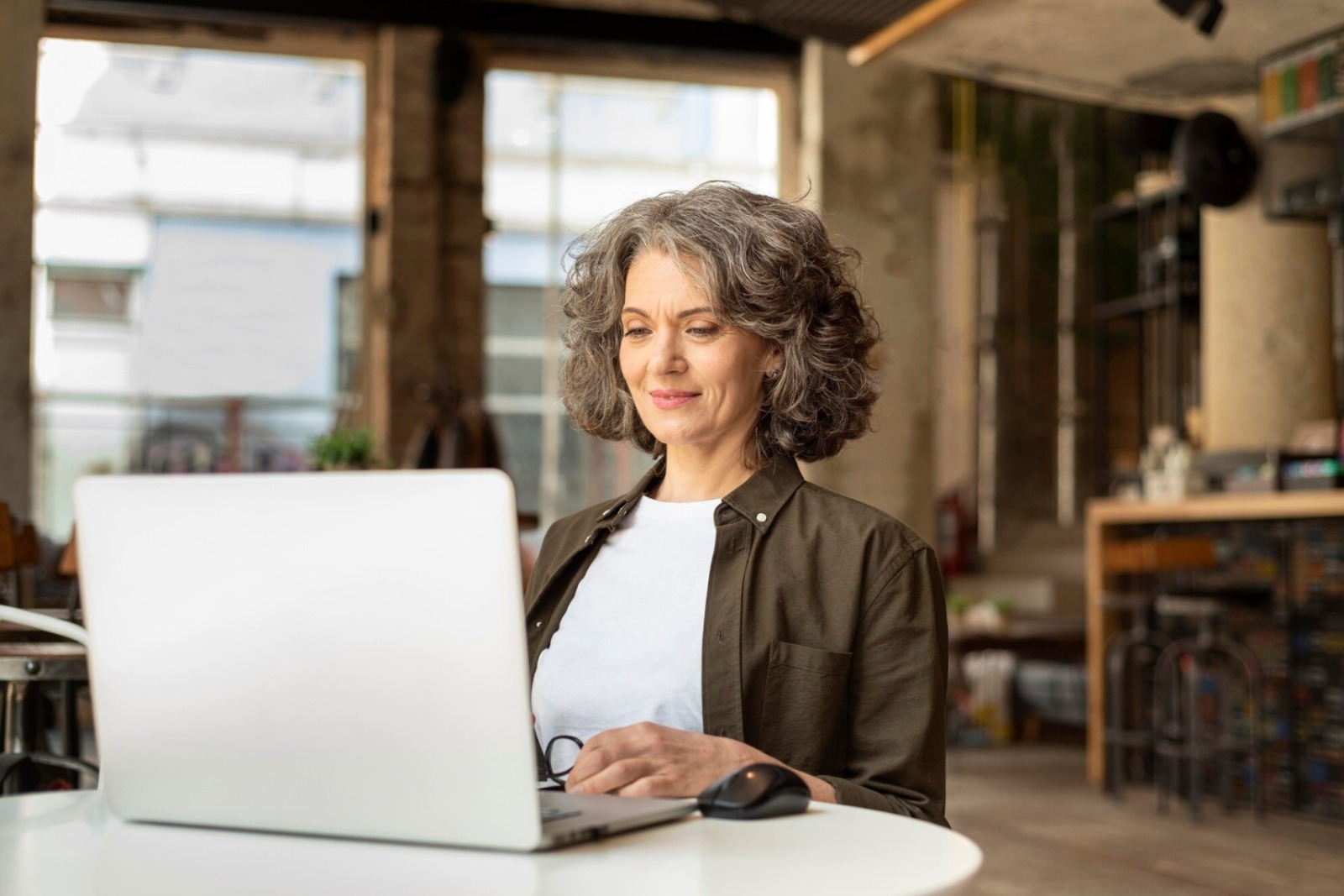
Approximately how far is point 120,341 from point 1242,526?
642 centimetres

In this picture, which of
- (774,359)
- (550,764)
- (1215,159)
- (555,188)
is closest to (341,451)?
(774,359)

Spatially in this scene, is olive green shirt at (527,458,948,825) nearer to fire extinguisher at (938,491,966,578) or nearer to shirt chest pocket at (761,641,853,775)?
shirt chest pocket at (761,641,853,775)

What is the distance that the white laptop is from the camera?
34.2 inches

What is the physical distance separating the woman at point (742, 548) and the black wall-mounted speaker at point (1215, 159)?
5.24 m

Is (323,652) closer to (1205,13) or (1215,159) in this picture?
(1205,13)

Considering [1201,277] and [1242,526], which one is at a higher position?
[1201,277]

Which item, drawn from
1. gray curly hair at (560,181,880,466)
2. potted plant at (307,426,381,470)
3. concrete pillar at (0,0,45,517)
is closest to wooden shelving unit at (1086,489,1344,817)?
potted plant at (307,426,381,470)

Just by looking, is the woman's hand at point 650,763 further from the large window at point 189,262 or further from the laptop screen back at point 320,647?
the large window at point 189,262

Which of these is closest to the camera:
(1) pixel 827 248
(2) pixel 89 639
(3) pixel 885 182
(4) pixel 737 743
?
(2) pixel 89 639

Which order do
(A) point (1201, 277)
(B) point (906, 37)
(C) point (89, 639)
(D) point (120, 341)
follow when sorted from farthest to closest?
(D) point (120, 341) < (A) point (1201, 277) < (B) point (906, 37) < (C) point (89, 639)

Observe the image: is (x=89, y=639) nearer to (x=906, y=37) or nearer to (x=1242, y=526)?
(x=906, y=37)

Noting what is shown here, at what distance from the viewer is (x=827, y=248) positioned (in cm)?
163

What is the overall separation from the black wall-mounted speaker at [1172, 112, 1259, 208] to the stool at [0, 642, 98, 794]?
18.3 ft

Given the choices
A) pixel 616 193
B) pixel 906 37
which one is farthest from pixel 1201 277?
pixel 616 193
